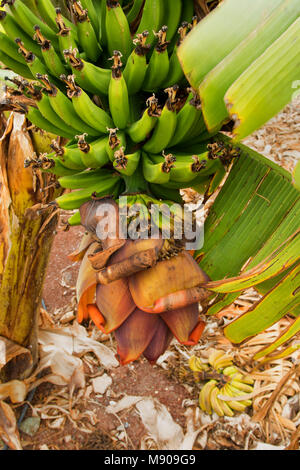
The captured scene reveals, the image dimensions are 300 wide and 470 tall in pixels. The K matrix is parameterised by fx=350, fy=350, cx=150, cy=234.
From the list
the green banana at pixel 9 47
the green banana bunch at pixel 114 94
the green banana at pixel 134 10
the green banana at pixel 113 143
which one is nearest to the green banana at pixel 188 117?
the green banana bunch at pixel 114 94

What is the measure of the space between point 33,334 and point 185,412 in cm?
63

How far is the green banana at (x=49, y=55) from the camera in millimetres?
555

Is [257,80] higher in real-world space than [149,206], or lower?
higher

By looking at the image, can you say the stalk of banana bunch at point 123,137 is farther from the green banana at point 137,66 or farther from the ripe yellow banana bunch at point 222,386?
the ripe yellow banana bunch at point 222,386

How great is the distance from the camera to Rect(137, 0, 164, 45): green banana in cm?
57

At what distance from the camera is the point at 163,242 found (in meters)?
0.53

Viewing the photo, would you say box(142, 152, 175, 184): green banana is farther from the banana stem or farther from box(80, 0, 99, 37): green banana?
box(80, 0, 99, 37): green banana

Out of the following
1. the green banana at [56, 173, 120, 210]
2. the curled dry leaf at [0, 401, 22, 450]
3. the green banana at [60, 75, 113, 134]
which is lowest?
the curled dry leaf at [0, 401, 22, 450]

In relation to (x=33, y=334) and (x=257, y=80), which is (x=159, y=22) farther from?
(x=33, y=334)

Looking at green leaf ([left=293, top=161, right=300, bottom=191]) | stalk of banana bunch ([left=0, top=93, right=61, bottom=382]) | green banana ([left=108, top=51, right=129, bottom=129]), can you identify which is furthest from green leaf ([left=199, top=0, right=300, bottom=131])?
stalk of banana bunch ([left=0, top=93, right=61, bottom=382])

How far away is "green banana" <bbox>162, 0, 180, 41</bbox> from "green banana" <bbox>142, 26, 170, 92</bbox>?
2.2 inches

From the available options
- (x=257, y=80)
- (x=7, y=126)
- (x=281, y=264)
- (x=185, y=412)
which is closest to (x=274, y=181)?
(x=281, y=264)

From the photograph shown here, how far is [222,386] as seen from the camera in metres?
1.27
